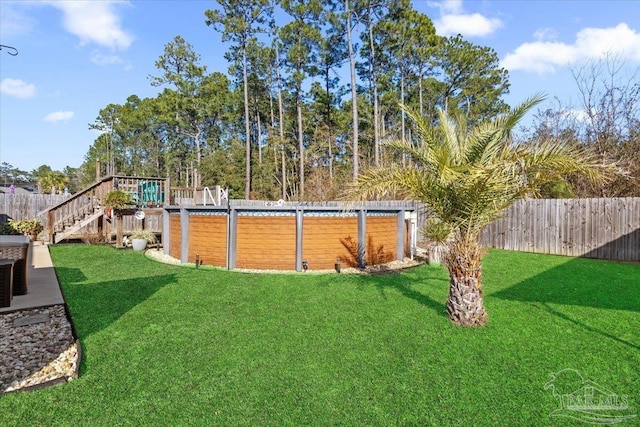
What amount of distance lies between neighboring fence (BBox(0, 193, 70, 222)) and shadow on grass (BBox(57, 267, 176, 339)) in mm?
10597

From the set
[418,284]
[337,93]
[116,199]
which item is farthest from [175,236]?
[337,93]

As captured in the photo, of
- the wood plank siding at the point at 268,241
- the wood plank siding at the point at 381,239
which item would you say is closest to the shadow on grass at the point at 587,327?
the wood plank siding at the point at 381,239

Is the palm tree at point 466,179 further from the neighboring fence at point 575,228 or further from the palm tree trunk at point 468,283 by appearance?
the neighboring fence at point 575,228

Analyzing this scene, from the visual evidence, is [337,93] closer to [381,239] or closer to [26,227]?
[381,239]

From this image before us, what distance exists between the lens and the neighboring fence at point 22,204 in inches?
579

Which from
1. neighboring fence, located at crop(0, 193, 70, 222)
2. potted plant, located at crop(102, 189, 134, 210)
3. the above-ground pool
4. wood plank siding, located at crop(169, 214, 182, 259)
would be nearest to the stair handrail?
potted plant, located at crop(102, 189, 134, 210)

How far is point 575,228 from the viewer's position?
1035cm

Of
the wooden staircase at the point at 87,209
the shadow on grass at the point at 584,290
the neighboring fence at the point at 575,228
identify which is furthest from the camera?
the wooden staircase at the point at 87,209

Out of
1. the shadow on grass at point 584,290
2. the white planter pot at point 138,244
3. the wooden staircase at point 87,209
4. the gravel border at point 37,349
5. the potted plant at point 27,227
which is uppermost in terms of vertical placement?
the wooden staircase at point 87,209

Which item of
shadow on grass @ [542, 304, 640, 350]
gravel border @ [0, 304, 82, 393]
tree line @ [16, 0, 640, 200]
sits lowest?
gravel border @ [0, 304, 82, 393]

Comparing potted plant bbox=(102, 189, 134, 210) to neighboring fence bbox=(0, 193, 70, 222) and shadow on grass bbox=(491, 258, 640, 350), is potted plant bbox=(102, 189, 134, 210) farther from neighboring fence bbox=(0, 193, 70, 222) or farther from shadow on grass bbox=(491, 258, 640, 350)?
shadow on grass bbox=(491, 258, 640, 350)

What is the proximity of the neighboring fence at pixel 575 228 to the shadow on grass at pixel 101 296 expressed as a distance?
1097 centimetres

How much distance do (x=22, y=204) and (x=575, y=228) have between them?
21.8 metres

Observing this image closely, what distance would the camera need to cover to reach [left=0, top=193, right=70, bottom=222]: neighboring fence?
48.2ft
